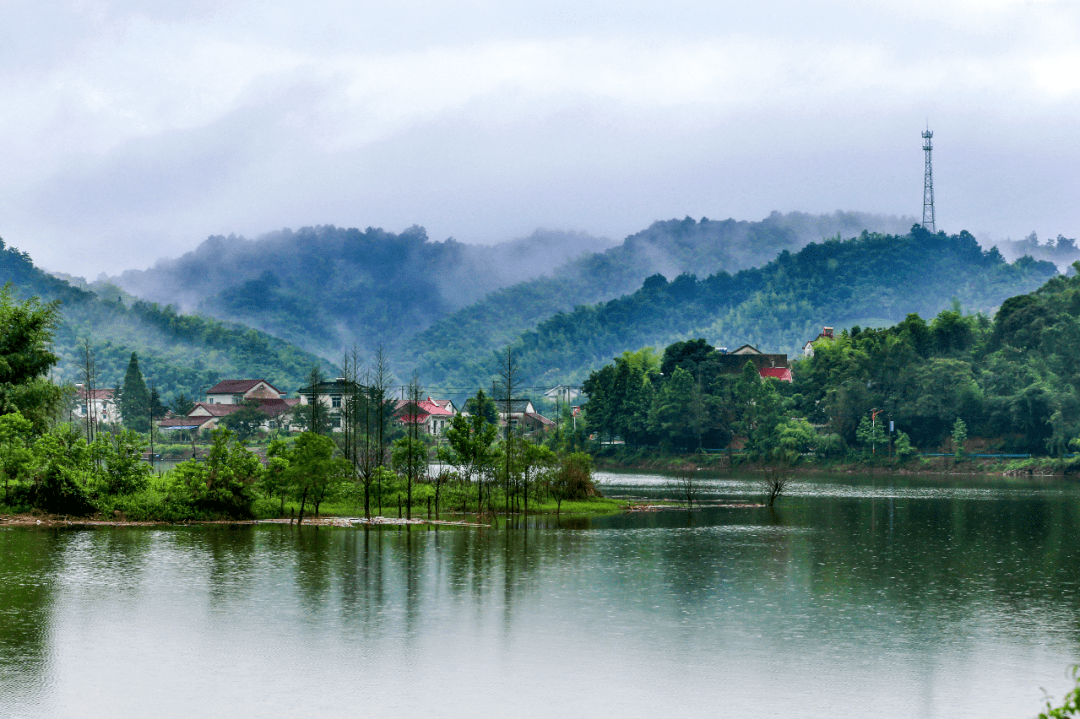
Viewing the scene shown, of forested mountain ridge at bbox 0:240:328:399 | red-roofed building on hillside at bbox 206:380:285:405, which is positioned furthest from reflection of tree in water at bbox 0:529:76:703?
forested mountain ridge at bbox 0:240:328:399

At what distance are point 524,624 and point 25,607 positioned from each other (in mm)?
10225

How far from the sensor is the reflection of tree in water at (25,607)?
17172 millimetres

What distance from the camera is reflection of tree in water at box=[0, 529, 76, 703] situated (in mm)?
17172

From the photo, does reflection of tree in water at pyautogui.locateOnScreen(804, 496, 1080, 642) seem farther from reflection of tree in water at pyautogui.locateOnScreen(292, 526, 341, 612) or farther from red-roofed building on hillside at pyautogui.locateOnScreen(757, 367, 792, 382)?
red-roofed building on hillside at pyautogui.locateOnScreen(757, 367, 792, 382)

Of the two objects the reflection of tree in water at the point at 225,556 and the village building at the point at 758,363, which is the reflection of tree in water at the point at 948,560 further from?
the village building at the point at 758,363

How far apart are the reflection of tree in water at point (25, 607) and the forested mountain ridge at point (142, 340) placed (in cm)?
13185

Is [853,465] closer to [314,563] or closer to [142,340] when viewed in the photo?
[314,563]

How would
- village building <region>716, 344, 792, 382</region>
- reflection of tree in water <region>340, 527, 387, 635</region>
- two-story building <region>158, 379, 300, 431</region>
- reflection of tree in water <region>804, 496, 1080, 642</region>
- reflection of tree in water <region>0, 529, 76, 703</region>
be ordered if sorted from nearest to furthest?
reflection of tree in water <region>0, 529, 76, 703</region>
reflection of tree in water <region>340, 527, 387, 635</region>
reflection of tree in water <region>804, 496, 1080, 642</region>
two-story building <region>158, 379, 300, 431</region>
village building <region>716, 344, 792, 382</region>

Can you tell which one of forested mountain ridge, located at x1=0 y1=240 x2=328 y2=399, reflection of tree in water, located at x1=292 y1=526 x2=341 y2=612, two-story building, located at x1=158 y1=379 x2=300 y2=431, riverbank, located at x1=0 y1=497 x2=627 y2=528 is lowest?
reflection of tree in water, located at x1=292 y1=526 x2=341 y2=612

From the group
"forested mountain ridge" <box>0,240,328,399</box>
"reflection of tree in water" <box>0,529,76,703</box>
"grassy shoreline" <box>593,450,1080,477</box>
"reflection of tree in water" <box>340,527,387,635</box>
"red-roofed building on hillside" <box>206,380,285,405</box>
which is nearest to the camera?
"reflection of tree in water" <box>0,529,76,703</box>

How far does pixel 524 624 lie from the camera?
22.7m

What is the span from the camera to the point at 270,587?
26.1 metres

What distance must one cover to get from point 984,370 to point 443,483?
64860mm

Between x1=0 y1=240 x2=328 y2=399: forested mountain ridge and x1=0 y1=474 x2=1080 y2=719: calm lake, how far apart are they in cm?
13535
